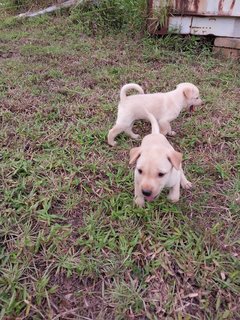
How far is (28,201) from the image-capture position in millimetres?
2684

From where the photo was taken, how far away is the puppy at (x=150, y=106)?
328 cm

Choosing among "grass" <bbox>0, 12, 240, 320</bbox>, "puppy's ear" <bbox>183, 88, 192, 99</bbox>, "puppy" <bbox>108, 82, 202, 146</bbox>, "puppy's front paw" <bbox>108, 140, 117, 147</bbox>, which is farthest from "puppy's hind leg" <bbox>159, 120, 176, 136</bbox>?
"puppy's front paw" <bbox>108, 140, 117, 147</bbox>

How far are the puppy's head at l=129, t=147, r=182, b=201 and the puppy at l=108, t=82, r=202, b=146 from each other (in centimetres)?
101

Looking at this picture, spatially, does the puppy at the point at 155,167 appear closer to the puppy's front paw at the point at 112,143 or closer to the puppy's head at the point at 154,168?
the puppy's head at the point at 154,168

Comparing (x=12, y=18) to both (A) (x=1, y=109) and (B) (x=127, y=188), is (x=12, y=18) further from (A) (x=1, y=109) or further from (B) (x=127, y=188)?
(B) (x=127, y=188)

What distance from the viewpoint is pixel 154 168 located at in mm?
2242

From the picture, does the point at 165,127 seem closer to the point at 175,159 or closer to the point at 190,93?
the point at 190,93

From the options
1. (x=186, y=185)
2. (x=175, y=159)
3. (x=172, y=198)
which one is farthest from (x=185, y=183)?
(x=175, y=159)

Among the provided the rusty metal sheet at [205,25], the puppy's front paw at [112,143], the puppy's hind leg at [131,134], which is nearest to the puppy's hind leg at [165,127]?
the puppy's hind leg at [131,134]

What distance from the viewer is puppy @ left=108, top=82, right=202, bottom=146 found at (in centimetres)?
328

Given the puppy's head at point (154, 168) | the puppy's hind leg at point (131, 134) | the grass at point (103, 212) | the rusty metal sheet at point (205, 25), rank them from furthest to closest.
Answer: the rusty metal sheet at point (205, 25)
the puppy's hind leg at point (131, 134)
the puppy's head at point (154, 168)
the grass at point (103, 212)

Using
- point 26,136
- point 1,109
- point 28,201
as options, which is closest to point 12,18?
point 1,109

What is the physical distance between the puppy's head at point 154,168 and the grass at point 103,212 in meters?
0.39

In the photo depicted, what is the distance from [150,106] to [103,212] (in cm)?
131
